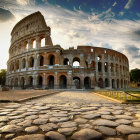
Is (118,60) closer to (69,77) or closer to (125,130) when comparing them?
(69,77)

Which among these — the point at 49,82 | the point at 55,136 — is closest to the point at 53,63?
the point at 49,82

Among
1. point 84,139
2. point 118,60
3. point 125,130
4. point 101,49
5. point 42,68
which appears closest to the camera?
point 84,139

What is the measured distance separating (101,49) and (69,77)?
1413cm

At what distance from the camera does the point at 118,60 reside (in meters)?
30.1

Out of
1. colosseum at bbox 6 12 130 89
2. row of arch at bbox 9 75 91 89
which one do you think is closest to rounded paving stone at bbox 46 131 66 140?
colosseum at bbox 6 12 130 89

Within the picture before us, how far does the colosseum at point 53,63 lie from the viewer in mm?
19828

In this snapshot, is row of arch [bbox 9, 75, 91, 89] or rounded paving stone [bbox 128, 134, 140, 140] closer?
rounded paving stone [bbox 128, 134, 140, 140]

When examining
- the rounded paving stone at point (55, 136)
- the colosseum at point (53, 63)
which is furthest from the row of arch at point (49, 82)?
the rounded paving stone at point (55, 136)

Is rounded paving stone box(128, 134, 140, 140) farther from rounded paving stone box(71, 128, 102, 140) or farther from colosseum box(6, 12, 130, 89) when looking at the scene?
colosseum box(6, 12, 130, 89)

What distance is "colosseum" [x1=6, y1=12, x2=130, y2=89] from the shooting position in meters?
19.8

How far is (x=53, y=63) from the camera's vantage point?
2319cm

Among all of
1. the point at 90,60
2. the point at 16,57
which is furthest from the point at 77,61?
the point at 16,57

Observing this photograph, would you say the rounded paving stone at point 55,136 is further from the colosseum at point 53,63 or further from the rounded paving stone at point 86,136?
the colosseum at point 53,63

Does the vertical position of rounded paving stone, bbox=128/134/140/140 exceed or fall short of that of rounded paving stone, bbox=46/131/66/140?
it exceeds it
